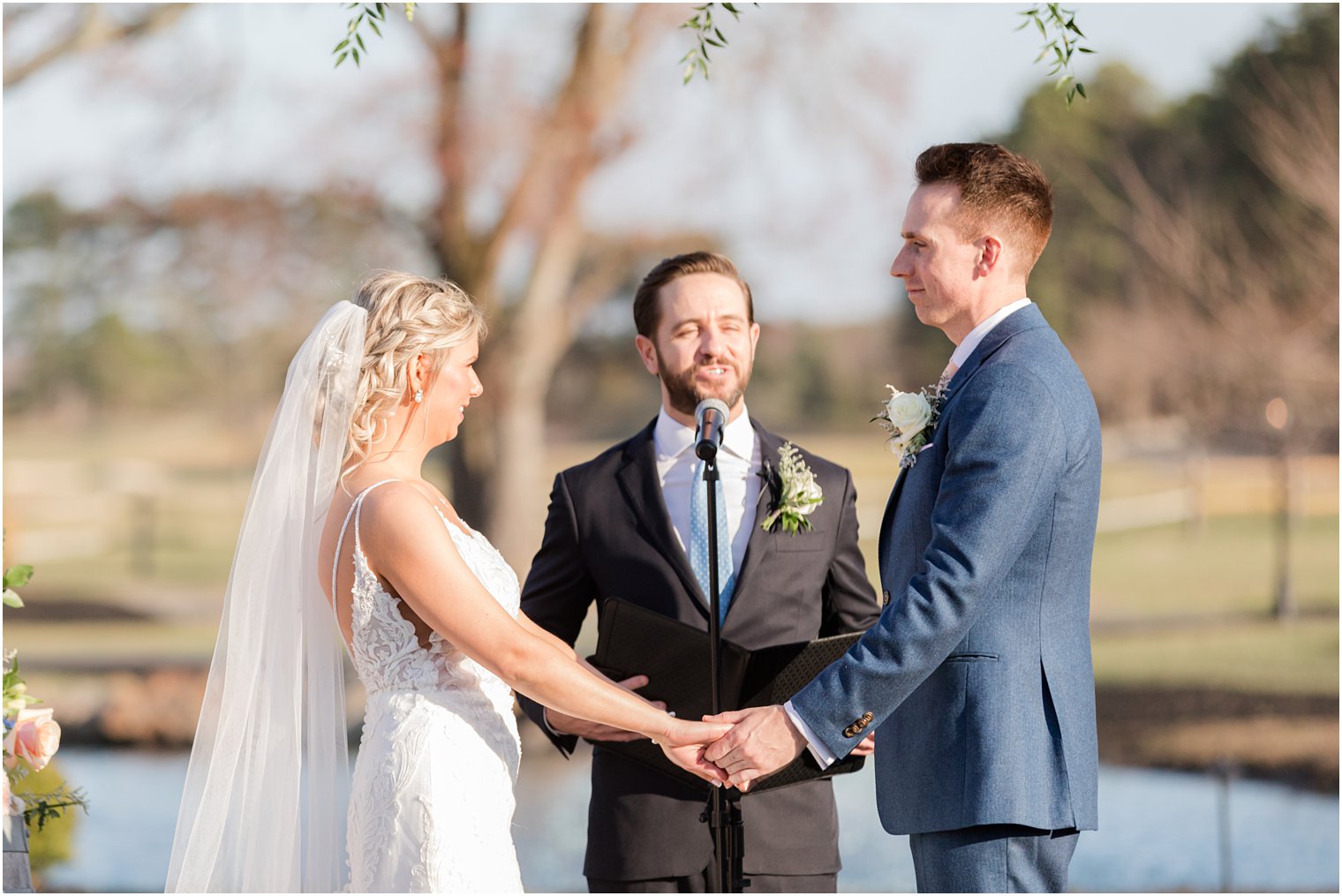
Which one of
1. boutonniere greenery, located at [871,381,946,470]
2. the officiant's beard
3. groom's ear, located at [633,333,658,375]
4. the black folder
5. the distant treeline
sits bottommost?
the black folder

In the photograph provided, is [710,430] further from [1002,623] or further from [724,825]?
[724,825]

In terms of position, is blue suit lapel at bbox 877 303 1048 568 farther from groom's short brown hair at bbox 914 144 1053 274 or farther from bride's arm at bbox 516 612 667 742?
bride's arm at bbox 516 612 667 742

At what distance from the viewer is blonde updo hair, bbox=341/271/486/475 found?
3.19 meters

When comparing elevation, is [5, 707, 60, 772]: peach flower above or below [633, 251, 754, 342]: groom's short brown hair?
below

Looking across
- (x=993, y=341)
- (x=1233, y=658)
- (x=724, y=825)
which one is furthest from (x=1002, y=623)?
(x=1233, y=658)

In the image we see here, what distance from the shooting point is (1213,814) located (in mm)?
11516

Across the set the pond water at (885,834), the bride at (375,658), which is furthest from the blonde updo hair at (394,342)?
the pond water at (885,834)

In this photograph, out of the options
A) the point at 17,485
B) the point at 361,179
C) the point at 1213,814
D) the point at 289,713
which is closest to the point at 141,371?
the point at 17,485

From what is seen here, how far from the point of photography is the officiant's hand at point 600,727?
3459 mm

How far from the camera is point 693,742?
3.30m

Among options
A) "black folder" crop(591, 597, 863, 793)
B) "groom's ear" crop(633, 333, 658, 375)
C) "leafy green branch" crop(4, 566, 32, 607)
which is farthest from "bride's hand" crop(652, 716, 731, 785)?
"leafy green branch" crop(4, 566, 32, 607)

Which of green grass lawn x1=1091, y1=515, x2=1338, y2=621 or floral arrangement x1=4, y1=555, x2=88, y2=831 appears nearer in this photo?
floral arrangement x1=4, y1=555, x2=88, y2=831

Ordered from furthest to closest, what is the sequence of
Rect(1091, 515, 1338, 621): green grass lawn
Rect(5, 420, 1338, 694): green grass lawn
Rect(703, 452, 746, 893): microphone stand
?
Rect(1091, 515, 1338, 621): green grass lawn, Rect(5, 420, 1338, 694): green grass lawn, Rect(703, 452, 746, 893): microphone stand

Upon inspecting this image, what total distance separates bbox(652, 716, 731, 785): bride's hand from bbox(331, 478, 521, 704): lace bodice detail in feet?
1.43
